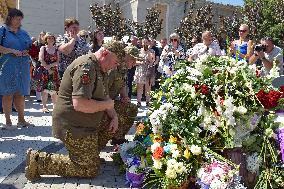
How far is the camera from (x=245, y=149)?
4.07 m

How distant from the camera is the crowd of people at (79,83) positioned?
456 cm

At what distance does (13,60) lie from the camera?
723cm

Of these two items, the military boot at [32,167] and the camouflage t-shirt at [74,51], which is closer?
the military boot at [32,167]

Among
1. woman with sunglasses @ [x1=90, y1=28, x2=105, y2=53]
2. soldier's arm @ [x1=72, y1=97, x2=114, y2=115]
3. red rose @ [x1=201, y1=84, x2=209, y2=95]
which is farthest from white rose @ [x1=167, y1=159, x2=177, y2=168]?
woman with sunglasses @ [x1=90, y1=28, x2=105, y2=53]

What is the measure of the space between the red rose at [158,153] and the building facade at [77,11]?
Result: 19.9 meters

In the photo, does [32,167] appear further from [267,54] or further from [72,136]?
[267,54]

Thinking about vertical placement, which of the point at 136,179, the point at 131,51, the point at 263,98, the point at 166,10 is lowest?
the point at 136,179

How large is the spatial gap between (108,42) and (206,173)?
1.70 m

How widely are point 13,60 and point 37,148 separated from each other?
1.80 metres

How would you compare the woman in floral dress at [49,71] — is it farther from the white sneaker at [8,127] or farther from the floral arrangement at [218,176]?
the floral arrangement at [218,176]

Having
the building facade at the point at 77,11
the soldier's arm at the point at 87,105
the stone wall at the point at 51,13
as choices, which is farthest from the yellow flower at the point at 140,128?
the stone wall at the point at 51,13

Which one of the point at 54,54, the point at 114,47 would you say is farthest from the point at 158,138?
the point at 54,54

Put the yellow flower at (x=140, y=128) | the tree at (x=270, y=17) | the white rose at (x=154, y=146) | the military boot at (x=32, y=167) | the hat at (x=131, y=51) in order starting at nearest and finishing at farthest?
the white rose at (x=154, y=146) → the military boot at (x=32, y=167) → the yellow flower at (x=140, y=128) → the hat at (x=131, y=51) → the tree at (x=270, y=17)

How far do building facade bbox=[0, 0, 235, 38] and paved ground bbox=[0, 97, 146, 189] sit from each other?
15.5m
